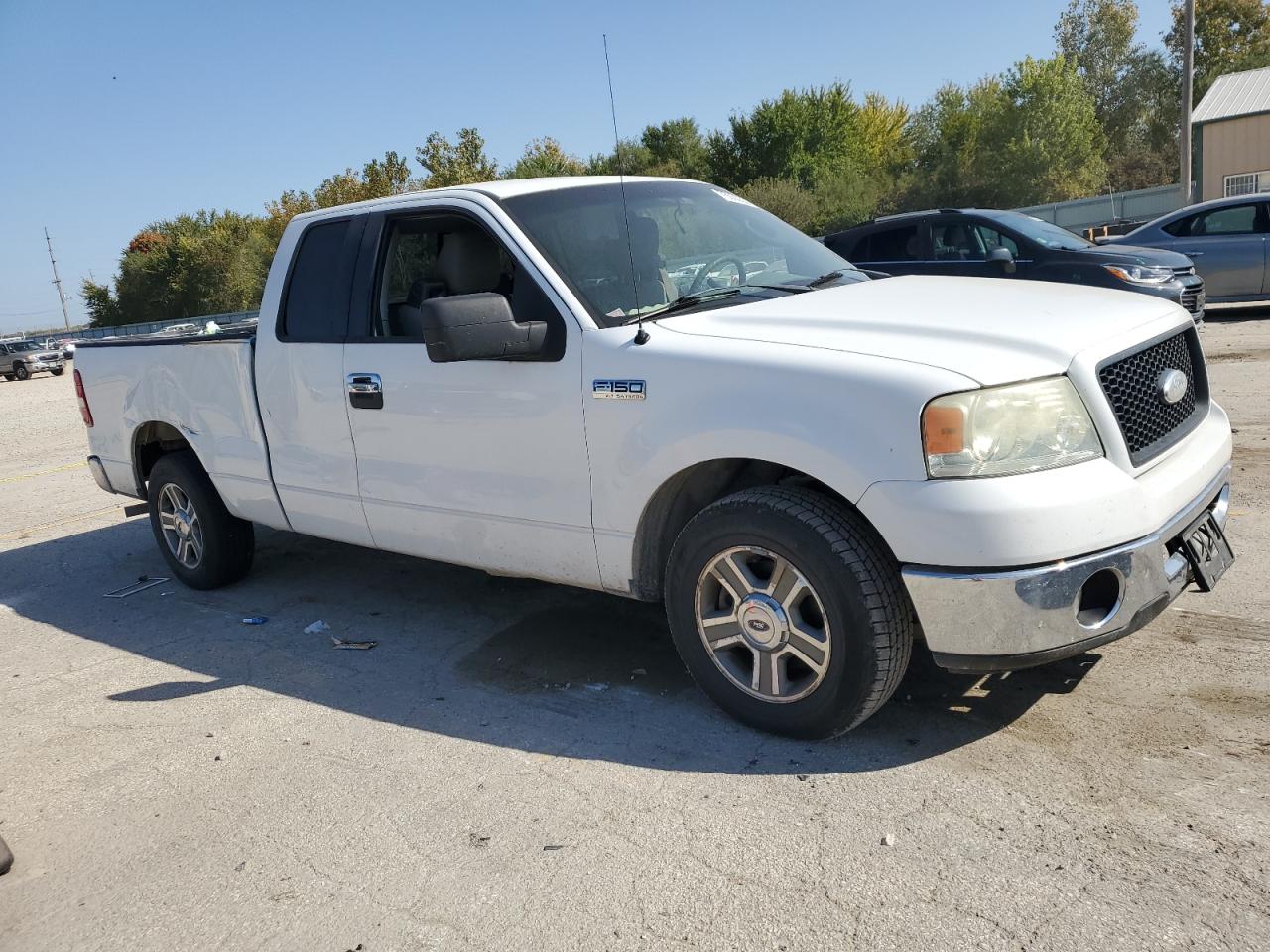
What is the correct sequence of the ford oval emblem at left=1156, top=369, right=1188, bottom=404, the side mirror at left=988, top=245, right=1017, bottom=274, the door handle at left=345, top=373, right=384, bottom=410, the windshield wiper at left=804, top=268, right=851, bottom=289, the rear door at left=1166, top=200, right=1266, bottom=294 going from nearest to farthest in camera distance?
1. the ford oval emblem at left=1156, top=369, right=1188, bottom=404
2. the windshield wiper at left=804, top=268, right=851, bottom=289
3. the door handle at left=345, top=373, right=384, bottom=410
4. the side mirror at left=988, top=245, right=1017, bottom=274
5. the rear door at left=1166, top=200, right=1266, bottom=294

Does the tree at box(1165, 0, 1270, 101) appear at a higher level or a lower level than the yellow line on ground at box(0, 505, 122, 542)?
higher

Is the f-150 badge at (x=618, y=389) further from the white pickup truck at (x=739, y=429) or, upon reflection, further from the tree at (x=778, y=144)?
the tree at (x=778, y=144)

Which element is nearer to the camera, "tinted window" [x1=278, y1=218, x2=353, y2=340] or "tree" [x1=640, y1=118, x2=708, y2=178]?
"tinted window" [x1=278, y1=218, x2=353, y2=340]

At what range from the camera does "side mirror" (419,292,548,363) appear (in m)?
3.76

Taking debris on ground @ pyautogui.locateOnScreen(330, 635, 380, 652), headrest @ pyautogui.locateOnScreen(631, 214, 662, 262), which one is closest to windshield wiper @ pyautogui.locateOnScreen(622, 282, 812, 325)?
headrest @ pyautogui.locateOnScreen(631, 214, 662, 262)

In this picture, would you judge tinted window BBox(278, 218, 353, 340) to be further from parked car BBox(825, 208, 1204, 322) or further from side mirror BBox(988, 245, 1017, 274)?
parked car BBox(825, 208, 1204, 322)

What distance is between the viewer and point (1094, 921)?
2537mm

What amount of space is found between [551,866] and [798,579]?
116 cm

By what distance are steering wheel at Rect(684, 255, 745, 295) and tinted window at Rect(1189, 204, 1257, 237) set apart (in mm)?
12063

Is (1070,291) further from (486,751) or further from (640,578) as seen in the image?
(486,751)

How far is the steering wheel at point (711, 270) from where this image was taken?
13.8ft

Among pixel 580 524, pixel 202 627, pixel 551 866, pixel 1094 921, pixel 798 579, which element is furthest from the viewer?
pixel 202 627

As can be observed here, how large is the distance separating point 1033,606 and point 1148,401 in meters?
0.93

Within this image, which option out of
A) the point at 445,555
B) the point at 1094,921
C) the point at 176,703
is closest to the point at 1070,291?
the point at 1094,921
